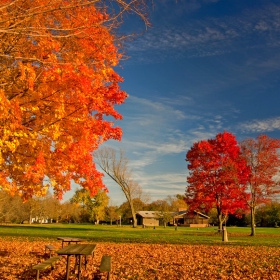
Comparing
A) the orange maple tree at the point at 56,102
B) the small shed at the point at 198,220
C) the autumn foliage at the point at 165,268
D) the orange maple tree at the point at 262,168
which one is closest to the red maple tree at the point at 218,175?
the orange maple tree at the point at 262,168

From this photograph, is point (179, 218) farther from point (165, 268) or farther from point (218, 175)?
point (165, 268)

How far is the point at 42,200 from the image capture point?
3420 inches

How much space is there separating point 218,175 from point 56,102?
27.2 metres

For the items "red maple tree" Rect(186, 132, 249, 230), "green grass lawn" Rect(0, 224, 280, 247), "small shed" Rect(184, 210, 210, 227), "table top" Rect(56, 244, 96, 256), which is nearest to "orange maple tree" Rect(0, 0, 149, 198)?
"table top" Rect(56, 244, 96, 256)

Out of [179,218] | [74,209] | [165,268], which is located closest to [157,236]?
[165,268]

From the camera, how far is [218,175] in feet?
109

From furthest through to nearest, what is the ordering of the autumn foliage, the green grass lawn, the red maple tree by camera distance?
the red maple tree
the green grass lawn
the autumn foliage

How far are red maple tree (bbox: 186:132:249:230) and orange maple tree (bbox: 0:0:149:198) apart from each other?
23993 mm

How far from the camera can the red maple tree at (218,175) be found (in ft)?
106

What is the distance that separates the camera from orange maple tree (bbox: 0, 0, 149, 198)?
7.65 metres

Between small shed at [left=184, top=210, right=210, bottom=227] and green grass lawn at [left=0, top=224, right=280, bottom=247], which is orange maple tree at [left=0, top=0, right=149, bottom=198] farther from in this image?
small shed at [left=184, top=210, right=210, bottom=227]

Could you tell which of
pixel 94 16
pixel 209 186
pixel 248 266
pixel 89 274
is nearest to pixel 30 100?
pixel 94 16

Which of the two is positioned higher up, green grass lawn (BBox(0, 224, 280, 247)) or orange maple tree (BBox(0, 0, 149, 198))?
orange maple tree (BBox(0, 0, 149, 198))

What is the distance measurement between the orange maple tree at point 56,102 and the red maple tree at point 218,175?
23993 millimetres
